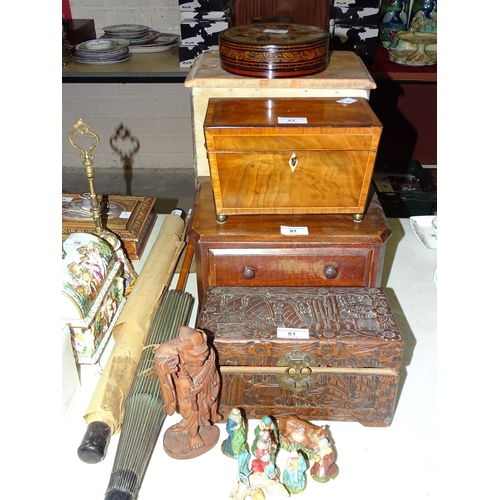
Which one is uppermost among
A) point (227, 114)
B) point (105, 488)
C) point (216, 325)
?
point (227, 114)

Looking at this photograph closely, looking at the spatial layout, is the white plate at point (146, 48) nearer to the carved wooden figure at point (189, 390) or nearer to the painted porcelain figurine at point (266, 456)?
the carved wooden figure at point (189, 390)

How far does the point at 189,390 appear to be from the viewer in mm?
1084

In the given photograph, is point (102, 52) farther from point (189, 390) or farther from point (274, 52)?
point (189, 390)

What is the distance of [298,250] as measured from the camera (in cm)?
142

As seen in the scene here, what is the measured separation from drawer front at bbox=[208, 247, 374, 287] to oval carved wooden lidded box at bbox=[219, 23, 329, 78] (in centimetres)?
53

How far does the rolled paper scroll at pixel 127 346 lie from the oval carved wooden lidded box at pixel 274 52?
635 millimetres

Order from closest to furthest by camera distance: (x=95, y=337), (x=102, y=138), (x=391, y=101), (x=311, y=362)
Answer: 1. (x=311, y=362)
2. (x=95, y=337)
3. (x=391, y=101)
4. (x=102, y=138)

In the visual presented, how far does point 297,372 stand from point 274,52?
35.1 inches

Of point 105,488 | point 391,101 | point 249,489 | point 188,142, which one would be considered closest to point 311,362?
point 249,489

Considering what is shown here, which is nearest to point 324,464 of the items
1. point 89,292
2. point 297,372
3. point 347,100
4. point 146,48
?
point 297,372

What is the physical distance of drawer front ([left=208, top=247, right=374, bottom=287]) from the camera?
143cm

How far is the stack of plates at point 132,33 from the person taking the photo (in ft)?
10.1

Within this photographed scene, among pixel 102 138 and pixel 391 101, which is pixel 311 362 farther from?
pixel 102 138

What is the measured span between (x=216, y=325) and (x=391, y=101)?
2.80m
